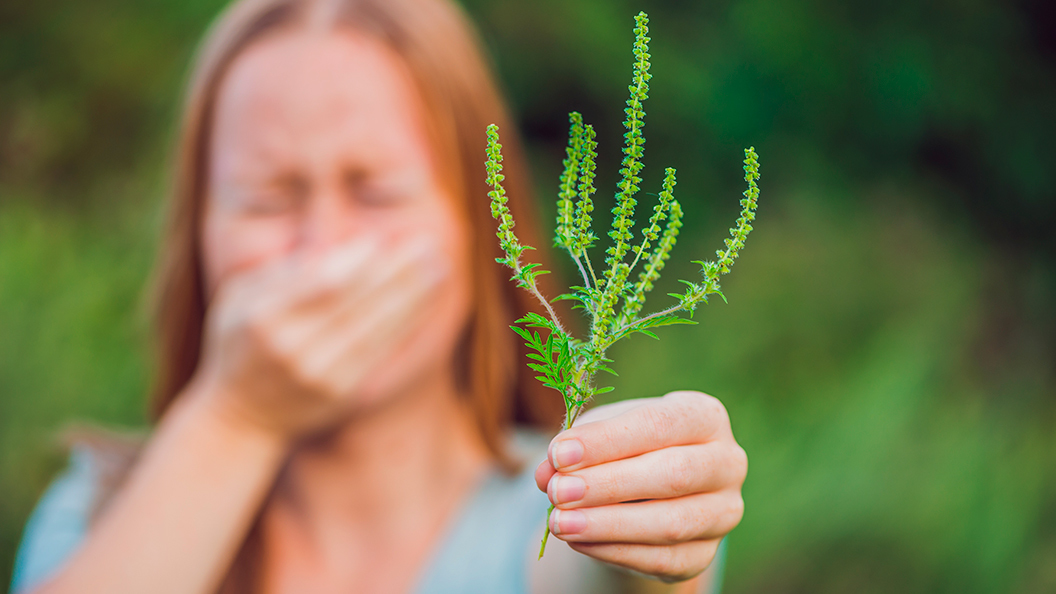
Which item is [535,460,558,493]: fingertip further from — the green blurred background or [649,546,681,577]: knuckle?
the green blurred background

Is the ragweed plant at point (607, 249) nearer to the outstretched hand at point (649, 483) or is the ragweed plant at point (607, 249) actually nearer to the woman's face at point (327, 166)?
the outstretched hand at point (649, 483)

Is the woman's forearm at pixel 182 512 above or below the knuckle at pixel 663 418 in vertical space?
below

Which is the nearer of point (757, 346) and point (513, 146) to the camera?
point (513, 146)

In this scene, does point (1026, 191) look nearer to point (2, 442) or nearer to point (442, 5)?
point (442, 5)

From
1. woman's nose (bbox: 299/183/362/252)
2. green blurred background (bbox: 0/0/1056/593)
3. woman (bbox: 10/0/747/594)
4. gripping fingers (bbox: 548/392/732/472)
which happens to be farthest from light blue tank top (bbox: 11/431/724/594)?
green blurred background (bbox: 0/0/1056/593)

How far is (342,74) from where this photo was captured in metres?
1.75

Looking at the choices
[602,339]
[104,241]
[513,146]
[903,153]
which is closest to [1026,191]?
[903,153]

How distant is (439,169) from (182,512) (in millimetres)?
1052

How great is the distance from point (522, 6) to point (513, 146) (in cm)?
199

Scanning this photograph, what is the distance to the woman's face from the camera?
1.68m

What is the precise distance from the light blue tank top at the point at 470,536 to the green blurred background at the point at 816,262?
1.24 m

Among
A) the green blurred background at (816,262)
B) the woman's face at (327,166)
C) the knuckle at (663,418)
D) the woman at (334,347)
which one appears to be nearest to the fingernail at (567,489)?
the knuckle at (663,418)

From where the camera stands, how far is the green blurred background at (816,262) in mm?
3160

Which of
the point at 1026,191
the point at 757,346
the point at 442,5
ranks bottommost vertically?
the point at 757,346
